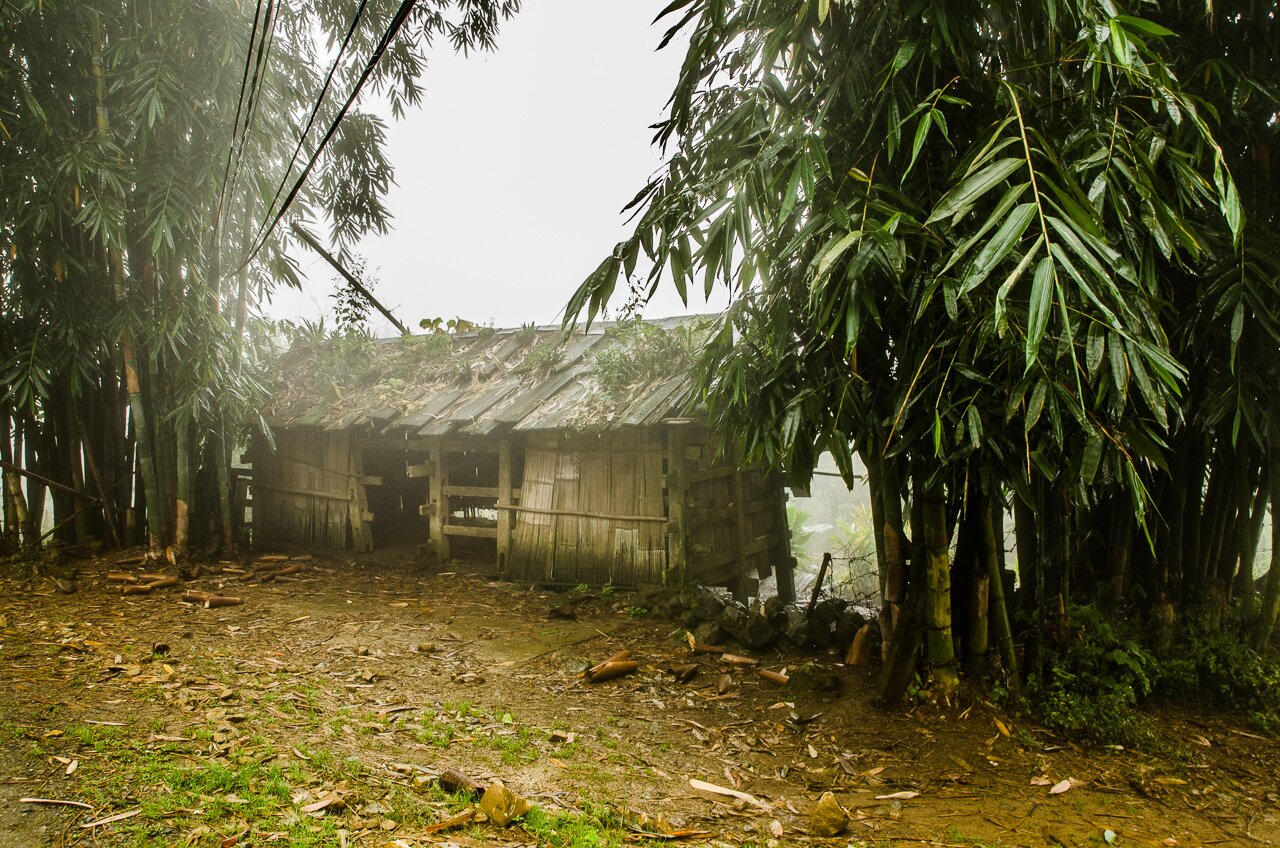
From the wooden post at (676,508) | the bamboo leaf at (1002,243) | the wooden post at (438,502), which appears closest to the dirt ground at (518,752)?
the wooden post at (676,508)

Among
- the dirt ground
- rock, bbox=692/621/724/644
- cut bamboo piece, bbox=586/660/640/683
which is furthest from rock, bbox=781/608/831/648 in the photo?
cut bamboo piece, bbox=586/660/640/683

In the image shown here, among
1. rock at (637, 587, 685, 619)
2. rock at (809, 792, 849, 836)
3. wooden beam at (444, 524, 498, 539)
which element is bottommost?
rock at (809, 792, 849, 836)

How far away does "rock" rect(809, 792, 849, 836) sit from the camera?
2.65m

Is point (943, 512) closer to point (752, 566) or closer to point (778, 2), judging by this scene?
point (778, 2)

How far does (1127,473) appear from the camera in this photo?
2422mm

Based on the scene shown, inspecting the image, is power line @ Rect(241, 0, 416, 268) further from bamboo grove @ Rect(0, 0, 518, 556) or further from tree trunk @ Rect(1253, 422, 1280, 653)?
tree trunk @ Rect(1253, 422, 1280, 653)

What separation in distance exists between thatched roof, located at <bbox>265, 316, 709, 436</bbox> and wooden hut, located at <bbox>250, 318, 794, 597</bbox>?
0.02m

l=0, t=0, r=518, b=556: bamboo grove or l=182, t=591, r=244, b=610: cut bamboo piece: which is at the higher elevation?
l=0, t=0, r=518, b=556: bamboo grove

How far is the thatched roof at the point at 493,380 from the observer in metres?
→ 6.24

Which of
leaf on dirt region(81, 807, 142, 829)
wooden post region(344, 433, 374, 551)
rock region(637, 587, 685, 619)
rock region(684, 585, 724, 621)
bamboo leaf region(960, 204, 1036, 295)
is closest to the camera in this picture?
bamboo leaf region(960, 204, 1036, 295)

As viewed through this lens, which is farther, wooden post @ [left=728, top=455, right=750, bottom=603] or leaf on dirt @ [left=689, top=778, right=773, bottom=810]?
wooden post @ [left=728, top=455, right=750, bottom=603]

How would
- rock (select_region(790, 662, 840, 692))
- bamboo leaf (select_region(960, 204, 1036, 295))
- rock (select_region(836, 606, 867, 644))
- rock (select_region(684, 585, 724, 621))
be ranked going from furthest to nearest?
rock (select_region(684, 585, 724, 621)) → rock (select_region(836, 606, 867, 644)) → rock (select_region(790, 662, 840, 692)) → bamboo leaf (select_region(960, 204, 1036, 295))

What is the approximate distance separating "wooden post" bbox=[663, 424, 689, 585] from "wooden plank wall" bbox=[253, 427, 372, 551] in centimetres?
394

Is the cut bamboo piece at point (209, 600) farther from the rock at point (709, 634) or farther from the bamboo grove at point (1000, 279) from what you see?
the bamboo grove at point (1000, 279)
